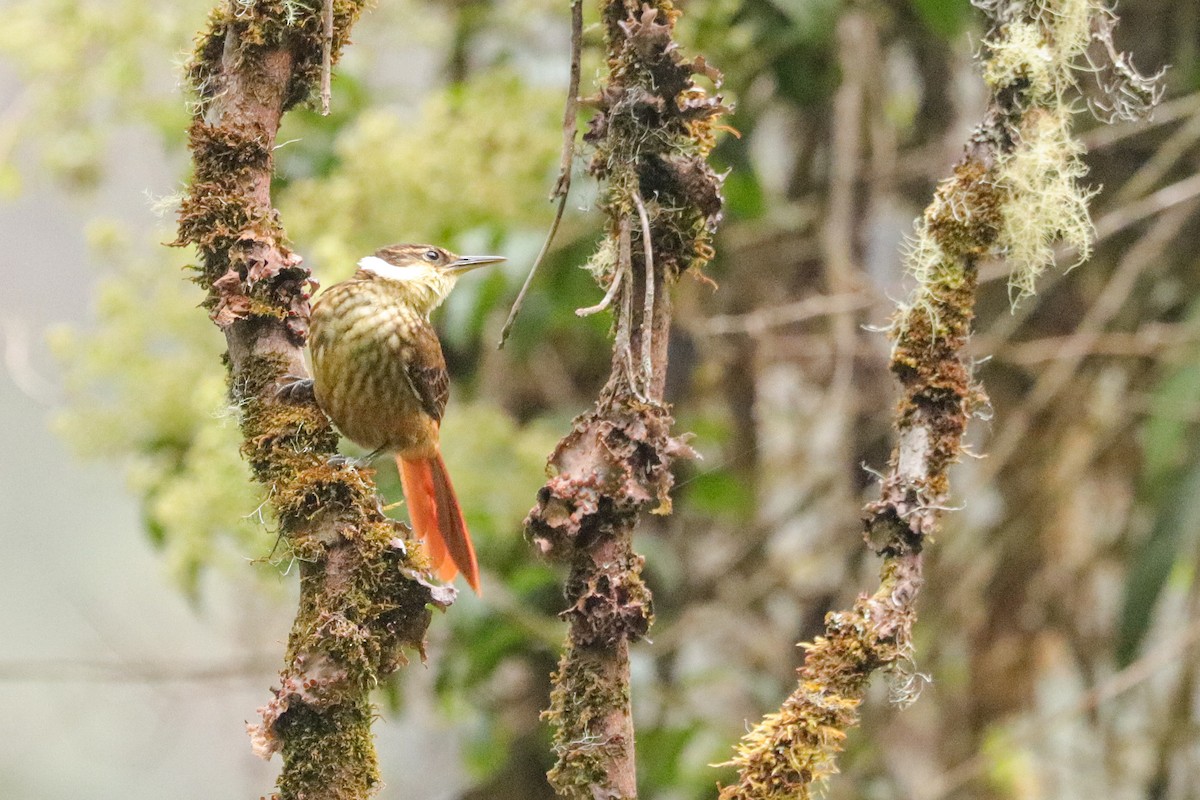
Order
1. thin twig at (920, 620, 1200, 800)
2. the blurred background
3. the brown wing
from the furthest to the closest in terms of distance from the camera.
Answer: thin twig at (920, 620, 1200, 800), the blurred background, the brown wing

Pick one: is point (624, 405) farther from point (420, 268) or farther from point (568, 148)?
point (420, 268)

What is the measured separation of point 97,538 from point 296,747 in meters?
4.06

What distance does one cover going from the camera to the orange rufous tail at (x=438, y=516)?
2.23 m

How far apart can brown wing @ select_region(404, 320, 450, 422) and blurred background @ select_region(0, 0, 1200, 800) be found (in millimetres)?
286

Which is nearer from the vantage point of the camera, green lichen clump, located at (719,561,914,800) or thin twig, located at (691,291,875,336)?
green lichen clump, located at (719,561,914,800)

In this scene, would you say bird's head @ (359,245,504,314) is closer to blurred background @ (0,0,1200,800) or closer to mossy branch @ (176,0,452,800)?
blurred background @ (0,0,1200,800)

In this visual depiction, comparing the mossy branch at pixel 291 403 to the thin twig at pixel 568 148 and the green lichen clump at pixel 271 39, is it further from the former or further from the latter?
the thin twig at pixel 568 148

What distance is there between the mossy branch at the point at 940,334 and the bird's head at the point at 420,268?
1.01 m

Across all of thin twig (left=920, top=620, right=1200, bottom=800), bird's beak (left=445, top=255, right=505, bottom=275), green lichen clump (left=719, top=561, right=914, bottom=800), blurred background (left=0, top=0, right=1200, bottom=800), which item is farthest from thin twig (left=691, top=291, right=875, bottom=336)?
green lichen clump (left=719, top=561, right=914, bottom=800)

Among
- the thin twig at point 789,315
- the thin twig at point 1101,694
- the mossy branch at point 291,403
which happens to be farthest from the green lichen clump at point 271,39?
the thin twig at point 1101,694

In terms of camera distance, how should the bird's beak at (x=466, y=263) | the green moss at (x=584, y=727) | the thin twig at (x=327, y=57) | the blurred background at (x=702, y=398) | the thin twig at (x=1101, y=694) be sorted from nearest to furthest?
the green moss at (x=584, y=727) → the thin twig at (x=327, y=57) → the bird's beak at (x=466, y=263) → the blurred background at (x=702, y=398) → the thin twig at (x=1101, y=694)

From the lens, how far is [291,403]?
1.45 meters

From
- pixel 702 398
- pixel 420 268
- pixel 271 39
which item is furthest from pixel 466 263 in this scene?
pixel 702 398

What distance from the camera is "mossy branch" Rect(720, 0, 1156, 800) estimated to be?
1.28m
